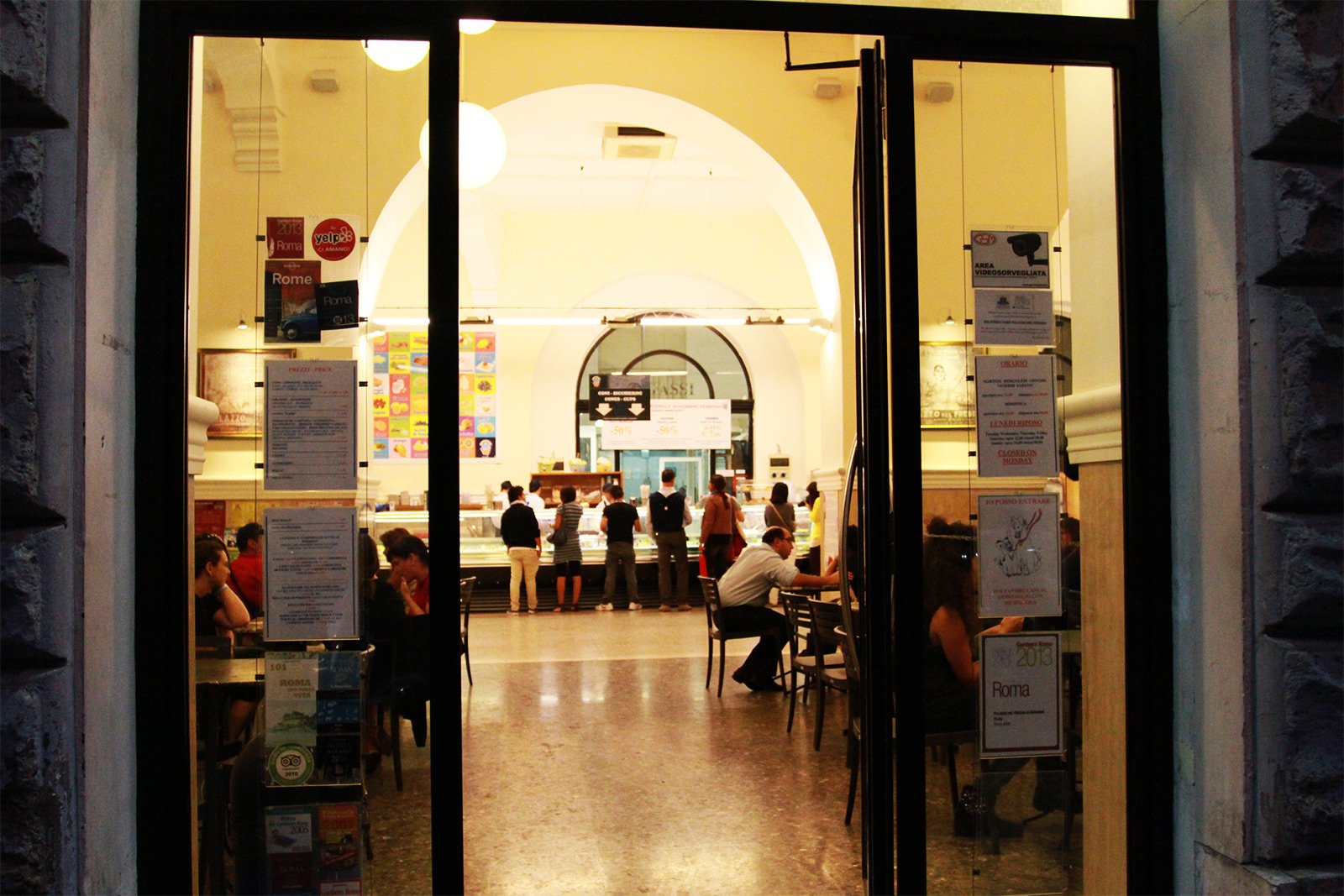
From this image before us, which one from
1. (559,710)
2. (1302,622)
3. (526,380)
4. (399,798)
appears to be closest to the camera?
(1302,622)

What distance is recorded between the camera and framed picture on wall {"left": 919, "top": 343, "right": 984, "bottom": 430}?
263cm

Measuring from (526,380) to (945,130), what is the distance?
11.8 meters

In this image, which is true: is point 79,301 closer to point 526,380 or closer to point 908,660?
point 908,660

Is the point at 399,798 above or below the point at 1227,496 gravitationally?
below

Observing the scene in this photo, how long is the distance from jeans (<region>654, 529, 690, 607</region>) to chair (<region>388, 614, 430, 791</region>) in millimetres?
8640

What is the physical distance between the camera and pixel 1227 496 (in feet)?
7.43

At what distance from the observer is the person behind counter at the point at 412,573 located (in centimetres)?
249

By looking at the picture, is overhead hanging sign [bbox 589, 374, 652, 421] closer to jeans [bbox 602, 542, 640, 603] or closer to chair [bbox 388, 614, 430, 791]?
jeans [bbox 602, 542, 640, 603]

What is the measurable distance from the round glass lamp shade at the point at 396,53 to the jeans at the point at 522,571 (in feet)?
27.1

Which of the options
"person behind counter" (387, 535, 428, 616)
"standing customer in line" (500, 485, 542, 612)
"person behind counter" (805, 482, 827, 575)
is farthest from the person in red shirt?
"standing customer in line" (500, 485, 542, 612)

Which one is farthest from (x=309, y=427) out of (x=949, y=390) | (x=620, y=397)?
(x=620, y=397)

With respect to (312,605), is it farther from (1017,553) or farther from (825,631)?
(825,631)

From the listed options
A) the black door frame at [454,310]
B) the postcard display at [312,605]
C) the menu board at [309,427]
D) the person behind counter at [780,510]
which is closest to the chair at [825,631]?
the black door frame at [454,310]

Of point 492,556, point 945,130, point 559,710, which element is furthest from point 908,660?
point 492,556
